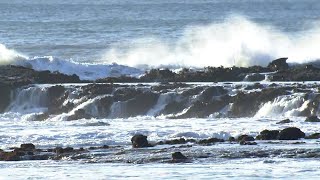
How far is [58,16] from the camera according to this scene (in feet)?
389

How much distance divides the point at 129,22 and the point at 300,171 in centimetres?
7700

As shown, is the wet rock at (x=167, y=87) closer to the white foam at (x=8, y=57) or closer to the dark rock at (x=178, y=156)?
the white foam at (x=8, y=57)

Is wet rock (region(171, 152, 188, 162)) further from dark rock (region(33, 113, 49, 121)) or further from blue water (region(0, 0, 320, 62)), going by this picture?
blue water (region(0, 0, 320, 62))

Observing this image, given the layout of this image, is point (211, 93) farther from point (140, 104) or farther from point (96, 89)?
point (96, 89)

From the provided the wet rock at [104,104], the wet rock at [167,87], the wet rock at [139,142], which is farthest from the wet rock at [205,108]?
the wet rock at [139,142]

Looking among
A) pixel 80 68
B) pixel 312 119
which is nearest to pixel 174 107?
pixel 312 119

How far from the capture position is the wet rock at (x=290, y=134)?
34.5 m

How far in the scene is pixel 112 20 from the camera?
108m

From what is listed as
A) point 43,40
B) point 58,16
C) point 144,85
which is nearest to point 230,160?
point 144,85

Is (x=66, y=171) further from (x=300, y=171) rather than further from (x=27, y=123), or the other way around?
(x=27, y=123)

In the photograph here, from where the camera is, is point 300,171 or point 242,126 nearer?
point 300,171

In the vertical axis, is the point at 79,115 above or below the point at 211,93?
below

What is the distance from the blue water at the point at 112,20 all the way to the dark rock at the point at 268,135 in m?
37.6

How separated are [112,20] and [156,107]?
62.0 metres
